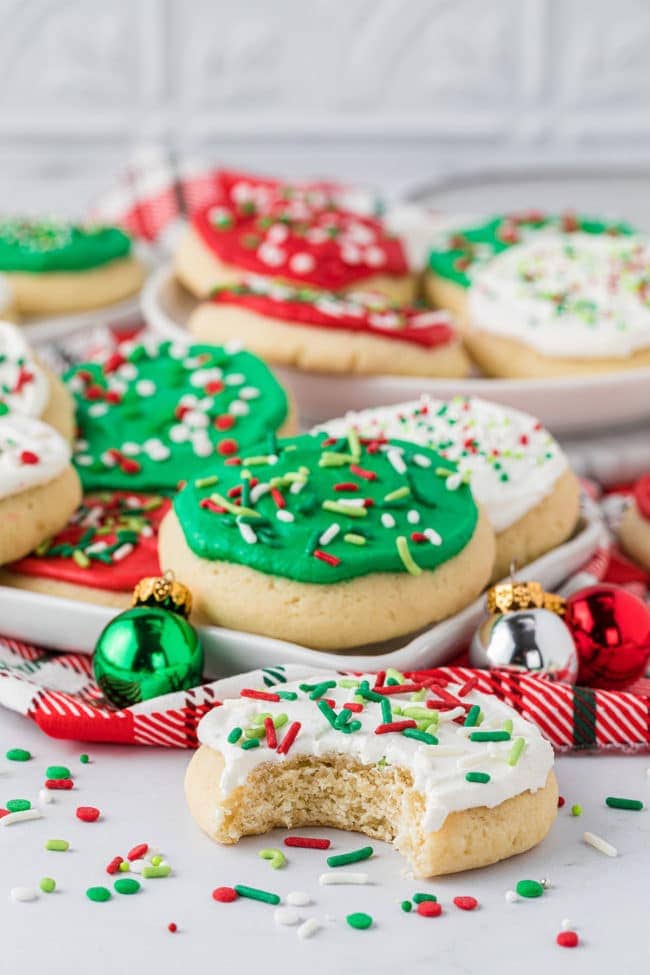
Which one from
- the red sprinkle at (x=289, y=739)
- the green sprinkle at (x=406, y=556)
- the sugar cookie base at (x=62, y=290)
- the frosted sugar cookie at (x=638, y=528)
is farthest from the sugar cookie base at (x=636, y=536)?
the sugar cookie base at (x=62, y=290)

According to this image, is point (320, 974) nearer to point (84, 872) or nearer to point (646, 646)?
point (84, 872)

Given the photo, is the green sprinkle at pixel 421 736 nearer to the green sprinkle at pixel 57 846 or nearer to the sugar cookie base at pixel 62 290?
the green sprinkle at pixel 57 846

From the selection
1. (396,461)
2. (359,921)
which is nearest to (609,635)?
(396,461)

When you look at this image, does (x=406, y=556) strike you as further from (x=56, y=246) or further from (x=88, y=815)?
(x=56, y=246)

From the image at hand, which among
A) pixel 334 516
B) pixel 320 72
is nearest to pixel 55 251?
pixel 334 516

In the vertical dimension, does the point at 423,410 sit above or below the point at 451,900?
above
